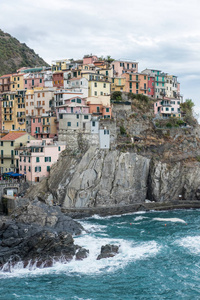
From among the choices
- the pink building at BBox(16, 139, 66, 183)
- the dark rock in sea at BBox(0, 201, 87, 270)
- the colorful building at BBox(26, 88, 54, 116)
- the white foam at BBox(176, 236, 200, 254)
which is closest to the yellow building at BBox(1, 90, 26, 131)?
the colorful building at BBox(26, 88, 54, 116)

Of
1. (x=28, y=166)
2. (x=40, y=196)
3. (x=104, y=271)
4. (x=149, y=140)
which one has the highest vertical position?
(x=149, y=140)

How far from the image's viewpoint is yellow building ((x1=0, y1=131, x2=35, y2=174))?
273 ft

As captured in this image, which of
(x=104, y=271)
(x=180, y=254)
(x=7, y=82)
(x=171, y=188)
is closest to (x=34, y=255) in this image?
(x=104, y=271)

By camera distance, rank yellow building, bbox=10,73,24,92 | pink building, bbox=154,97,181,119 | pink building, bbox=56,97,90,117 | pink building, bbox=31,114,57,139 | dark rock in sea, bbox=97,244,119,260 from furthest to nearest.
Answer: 1. yellow building, bbox=10,73,24,92
2. pink building, bbox=154,97,181,119
3. pink building, bbox=31,114,57,139
4. pink building, bbox=56,97,90,117
5. dark rock in sea, bbox=97,244,119,260

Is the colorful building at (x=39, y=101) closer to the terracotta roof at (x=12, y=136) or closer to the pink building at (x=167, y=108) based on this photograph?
the terracotta roof at (x=12, y=136)

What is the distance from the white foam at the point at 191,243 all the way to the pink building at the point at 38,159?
3196 centimetres

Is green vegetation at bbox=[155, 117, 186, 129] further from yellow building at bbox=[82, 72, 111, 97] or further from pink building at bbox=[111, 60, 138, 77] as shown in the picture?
pink building at bbox=[111, 60, 138, 77]

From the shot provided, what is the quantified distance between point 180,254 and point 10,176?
40702 mm

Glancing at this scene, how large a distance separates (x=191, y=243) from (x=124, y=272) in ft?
44.3

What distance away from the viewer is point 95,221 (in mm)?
68188

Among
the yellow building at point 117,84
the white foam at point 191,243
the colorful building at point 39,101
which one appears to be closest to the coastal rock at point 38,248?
the white foam at point 191,243

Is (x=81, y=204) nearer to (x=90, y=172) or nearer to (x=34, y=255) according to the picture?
(x=90, y=172)

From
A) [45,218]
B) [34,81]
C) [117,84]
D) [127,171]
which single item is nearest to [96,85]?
[117,84]

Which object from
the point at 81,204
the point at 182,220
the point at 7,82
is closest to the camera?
the point at 182,220
